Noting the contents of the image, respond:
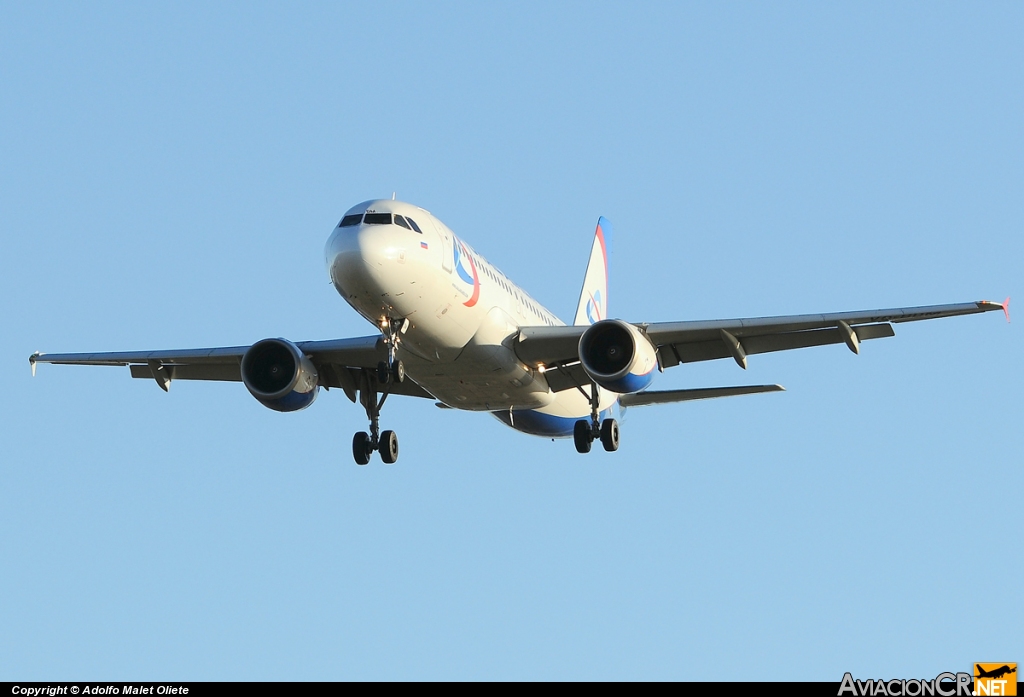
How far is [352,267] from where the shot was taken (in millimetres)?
29609

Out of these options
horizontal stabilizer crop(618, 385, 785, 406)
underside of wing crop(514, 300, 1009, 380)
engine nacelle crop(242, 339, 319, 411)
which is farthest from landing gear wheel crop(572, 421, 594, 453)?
engine nacelle crop(242, 339, 319, 411)

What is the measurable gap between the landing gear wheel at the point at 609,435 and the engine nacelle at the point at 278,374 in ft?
24.1

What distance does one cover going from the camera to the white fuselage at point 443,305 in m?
29.8

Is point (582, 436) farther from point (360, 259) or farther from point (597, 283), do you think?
point (597, 283)

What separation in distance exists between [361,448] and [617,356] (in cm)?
763

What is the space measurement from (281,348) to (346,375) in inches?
103

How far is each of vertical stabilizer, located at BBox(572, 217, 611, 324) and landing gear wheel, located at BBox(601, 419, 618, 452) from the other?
907cm

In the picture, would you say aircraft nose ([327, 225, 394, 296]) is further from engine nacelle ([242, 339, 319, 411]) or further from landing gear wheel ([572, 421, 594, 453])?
landing gear wheel ([572, 421, 594, 453])

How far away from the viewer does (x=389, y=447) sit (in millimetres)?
36844

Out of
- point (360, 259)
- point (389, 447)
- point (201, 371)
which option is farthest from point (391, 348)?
point (201, 371)

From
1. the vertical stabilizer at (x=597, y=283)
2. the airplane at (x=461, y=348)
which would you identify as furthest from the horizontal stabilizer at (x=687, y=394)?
the vertical stabilizer at (x=597, y=283)

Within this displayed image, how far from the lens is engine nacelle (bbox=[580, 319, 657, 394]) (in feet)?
107

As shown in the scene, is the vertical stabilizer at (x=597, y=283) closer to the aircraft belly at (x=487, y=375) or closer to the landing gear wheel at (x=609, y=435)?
the landing gear wheel at (x=609, y=435)

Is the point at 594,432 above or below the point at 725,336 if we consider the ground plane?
below
